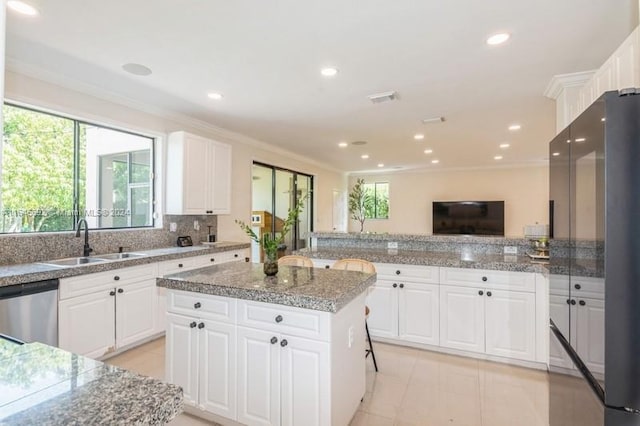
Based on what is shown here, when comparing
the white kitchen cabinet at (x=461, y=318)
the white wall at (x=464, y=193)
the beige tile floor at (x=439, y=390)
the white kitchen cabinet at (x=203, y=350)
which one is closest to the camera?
the white kitchen cabinet at (x=203, y=350)

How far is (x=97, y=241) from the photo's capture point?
350cm

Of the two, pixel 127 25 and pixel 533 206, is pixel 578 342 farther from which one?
pixel 533 206

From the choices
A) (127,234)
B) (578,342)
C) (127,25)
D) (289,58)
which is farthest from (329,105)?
(578,342)

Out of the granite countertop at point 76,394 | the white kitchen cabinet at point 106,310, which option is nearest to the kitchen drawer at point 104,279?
the white kitchen cabinet at point 106,310

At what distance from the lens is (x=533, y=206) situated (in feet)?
28.2

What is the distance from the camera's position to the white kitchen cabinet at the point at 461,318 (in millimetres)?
3143

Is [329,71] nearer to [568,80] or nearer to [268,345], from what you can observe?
[568,80]

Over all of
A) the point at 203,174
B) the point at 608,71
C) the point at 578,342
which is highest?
the point at 608,71

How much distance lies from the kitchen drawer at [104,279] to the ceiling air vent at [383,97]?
115 inches

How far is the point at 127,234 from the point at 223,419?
256cm

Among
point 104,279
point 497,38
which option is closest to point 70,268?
point 104,279

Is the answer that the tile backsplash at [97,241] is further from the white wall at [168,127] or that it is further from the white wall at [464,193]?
the white wall at [464,193]

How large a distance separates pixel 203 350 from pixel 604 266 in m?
2.13

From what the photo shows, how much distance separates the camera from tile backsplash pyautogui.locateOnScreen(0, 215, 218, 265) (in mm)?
2875
